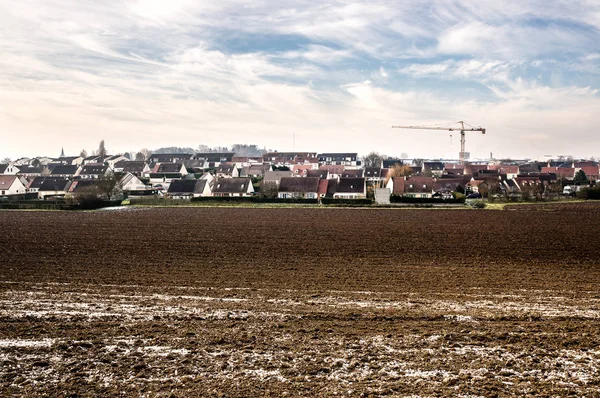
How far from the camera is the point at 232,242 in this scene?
26.2m

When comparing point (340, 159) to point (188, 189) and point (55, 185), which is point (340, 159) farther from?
point (55, 185)

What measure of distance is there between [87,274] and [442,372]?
13986mm

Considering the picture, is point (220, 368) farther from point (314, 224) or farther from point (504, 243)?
point (314, 224)

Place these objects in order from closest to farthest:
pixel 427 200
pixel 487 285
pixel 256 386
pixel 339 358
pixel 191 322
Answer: pixel 256 386 → pixel 339 358 → pixel 191 322 → pixel 487 285 → pixel 427 200

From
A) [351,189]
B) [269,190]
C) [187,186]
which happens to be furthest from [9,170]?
[351,189]

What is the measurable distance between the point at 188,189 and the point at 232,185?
6397 millimetres

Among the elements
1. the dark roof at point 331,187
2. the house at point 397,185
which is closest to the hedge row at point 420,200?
the dark roof at point 331,187

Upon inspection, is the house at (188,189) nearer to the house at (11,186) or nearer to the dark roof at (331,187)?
the dark roof at (331,187)

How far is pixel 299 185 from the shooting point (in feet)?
217

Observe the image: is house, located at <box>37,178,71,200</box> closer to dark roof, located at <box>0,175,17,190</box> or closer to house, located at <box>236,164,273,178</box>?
dark roof, located at <box>0,175,17,190</box>

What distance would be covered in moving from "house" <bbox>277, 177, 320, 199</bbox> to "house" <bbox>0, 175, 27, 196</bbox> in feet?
142

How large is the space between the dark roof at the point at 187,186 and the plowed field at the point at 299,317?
42.9m

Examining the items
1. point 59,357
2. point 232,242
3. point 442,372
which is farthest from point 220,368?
point 232,242

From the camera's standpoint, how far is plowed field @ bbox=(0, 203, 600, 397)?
8883 millimetres
